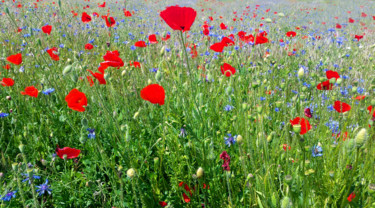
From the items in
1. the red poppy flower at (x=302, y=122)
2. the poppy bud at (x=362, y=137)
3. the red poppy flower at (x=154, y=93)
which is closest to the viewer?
the poppy bud at (x=362, y=137)

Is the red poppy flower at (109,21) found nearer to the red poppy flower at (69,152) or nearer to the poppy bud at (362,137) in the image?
the red poppy flower at (69,152)

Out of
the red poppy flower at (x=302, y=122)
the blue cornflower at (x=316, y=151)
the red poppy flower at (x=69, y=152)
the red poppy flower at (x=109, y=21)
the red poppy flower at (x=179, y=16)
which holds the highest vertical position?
the red poppy flower at (x=109, y=21)

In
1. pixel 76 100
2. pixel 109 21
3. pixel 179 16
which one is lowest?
pixel 76 100

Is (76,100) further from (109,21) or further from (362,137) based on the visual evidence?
(362,137)

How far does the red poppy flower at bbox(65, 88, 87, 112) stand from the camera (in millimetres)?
1379

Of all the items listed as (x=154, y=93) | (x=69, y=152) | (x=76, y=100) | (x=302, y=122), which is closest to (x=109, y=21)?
(x=76, y=100)

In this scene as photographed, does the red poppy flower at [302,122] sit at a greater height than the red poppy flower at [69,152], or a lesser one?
greater

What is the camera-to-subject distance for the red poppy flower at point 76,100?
1.38m

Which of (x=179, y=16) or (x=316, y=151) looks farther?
(x=316, y=151)

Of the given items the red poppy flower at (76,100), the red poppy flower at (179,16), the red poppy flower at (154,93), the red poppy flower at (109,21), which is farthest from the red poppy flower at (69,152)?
the red poppy flower at (109,21)

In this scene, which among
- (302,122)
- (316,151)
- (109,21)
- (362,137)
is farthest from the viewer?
(109,21)

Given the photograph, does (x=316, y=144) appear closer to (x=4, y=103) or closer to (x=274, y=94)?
(x=274, y=94)

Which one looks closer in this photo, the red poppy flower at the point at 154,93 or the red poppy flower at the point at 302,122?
the red poppy flower at the point at 302,122

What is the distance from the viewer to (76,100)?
1.42 m
